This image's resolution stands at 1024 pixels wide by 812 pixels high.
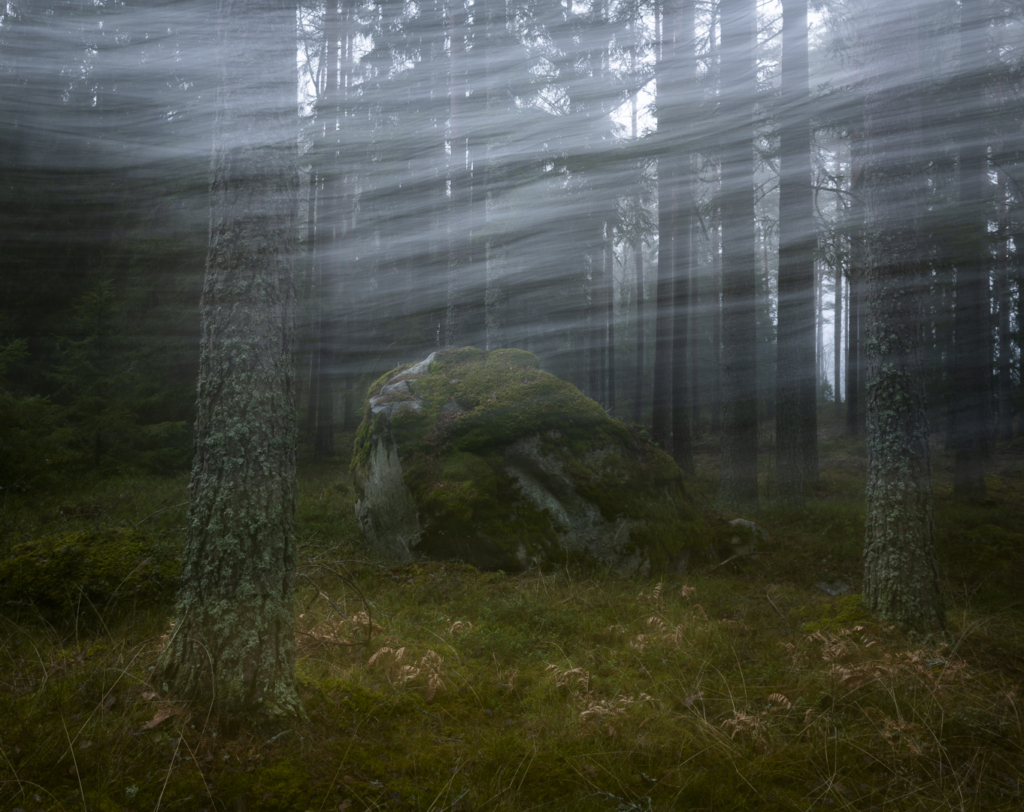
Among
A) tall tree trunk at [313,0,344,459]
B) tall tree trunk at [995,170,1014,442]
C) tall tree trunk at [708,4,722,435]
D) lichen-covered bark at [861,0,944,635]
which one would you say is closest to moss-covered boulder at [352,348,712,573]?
lichen-covered bark at [861,0,944,635]

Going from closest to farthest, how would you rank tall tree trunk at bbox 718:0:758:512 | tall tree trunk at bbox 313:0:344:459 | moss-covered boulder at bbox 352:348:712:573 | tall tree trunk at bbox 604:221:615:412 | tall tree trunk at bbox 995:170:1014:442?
moss-covered boulder at bbox 352:348:712:573 < tall tree trunk at bbox 718:0:758:512 < tall tree trunk at bbox 313:0:344:459 < tall tree trunk at bbox 995:170:1014:442 < tall tree trunk at bbox 604:221:615:412

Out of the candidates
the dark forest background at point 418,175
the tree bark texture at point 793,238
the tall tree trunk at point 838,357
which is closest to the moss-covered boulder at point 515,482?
the dark forest background at point 418,175

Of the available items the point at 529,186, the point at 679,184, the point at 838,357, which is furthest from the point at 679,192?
the point at 838,357

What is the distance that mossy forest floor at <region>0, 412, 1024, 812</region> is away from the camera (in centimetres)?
220

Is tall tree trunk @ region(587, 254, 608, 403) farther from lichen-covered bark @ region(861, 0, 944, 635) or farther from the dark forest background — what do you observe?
lichen-covered bark @ region(861, 0, 944, 635)

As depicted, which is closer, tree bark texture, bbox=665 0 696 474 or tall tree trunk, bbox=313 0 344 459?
tree bark texture, bbox=665 0 696 474

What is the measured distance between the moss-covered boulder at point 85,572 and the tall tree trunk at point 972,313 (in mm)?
10227

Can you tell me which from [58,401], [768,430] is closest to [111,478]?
[58,401]

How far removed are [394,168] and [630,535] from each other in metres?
6.28

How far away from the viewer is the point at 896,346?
13.5 ft

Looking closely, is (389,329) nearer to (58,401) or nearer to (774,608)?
(58,401)

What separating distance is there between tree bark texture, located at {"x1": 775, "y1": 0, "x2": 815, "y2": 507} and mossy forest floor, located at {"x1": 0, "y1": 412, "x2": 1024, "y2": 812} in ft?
13.2

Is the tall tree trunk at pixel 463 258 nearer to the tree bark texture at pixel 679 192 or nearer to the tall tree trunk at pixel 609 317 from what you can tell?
the tree bark texture at pixel 679 192

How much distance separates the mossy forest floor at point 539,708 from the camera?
2.20 metres
